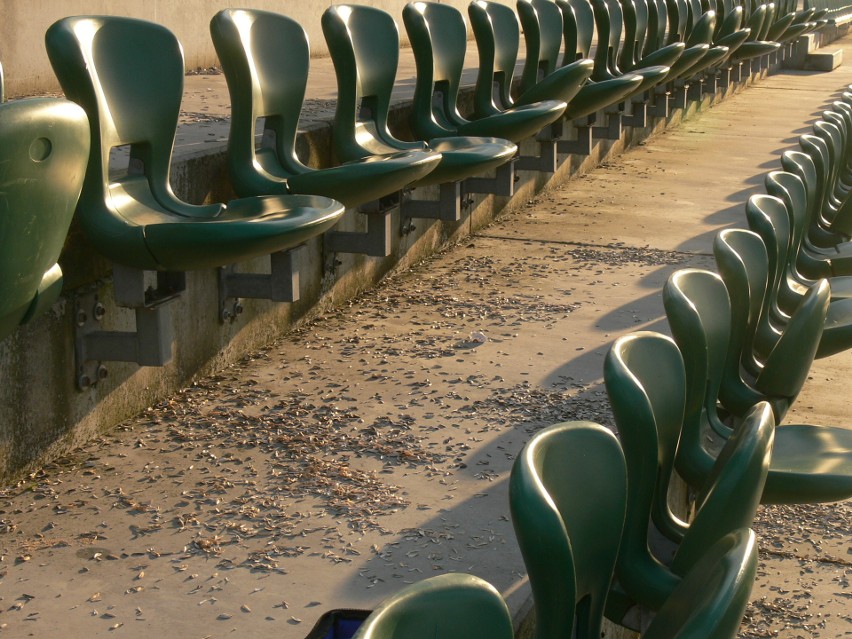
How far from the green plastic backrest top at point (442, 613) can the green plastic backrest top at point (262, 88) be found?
201 cm

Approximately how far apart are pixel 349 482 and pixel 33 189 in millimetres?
927

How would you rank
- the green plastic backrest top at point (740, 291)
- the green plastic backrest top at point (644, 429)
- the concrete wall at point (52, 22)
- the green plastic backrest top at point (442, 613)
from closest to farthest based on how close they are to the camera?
the green plastic backrest top at point (442, 613), the green plastic backrest top at point (644, 429), the green plastic backrest top at point (740, 291), the concrete wall at point (52, 22)

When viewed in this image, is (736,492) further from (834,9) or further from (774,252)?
(834,9)

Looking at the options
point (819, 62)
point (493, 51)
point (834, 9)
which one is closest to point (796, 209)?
point (493, 51)

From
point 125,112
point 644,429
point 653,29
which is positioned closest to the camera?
point 644,429

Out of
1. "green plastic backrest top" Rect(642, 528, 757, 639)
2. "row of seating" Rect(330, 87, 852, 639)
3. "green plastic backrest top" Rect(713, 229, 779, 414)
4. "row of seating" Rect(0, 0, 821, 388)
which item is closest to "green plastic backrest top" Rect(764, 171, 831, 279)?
"row of seating" Rect(330, 87, 852, 639)

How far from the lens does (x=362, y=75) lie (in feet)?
11.6

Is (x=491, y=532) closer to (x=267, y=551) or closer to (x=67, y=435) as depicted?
(x=267, y=551)

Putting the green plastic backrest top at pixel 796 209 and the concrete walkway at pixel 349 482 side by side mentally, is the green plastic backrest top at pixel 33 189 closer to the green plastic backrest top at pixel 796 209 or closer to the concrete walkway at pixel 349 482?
the concrete walkway at pixel 349 482

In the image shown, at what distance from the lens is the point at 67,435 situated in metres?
2.43

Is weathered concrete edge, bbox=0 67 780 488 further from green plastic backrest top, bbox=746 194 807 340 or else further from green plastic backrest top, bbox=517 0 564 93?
green plastic backrest top, bbox=746 194 807 340

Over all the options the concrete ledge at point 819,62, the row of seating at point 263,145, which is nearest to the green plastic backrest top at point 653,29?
the row of seating at point 263,145

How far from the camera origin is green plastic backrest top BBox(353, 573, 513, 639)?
888mm

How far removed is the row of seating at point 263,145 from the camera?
2.34 m
